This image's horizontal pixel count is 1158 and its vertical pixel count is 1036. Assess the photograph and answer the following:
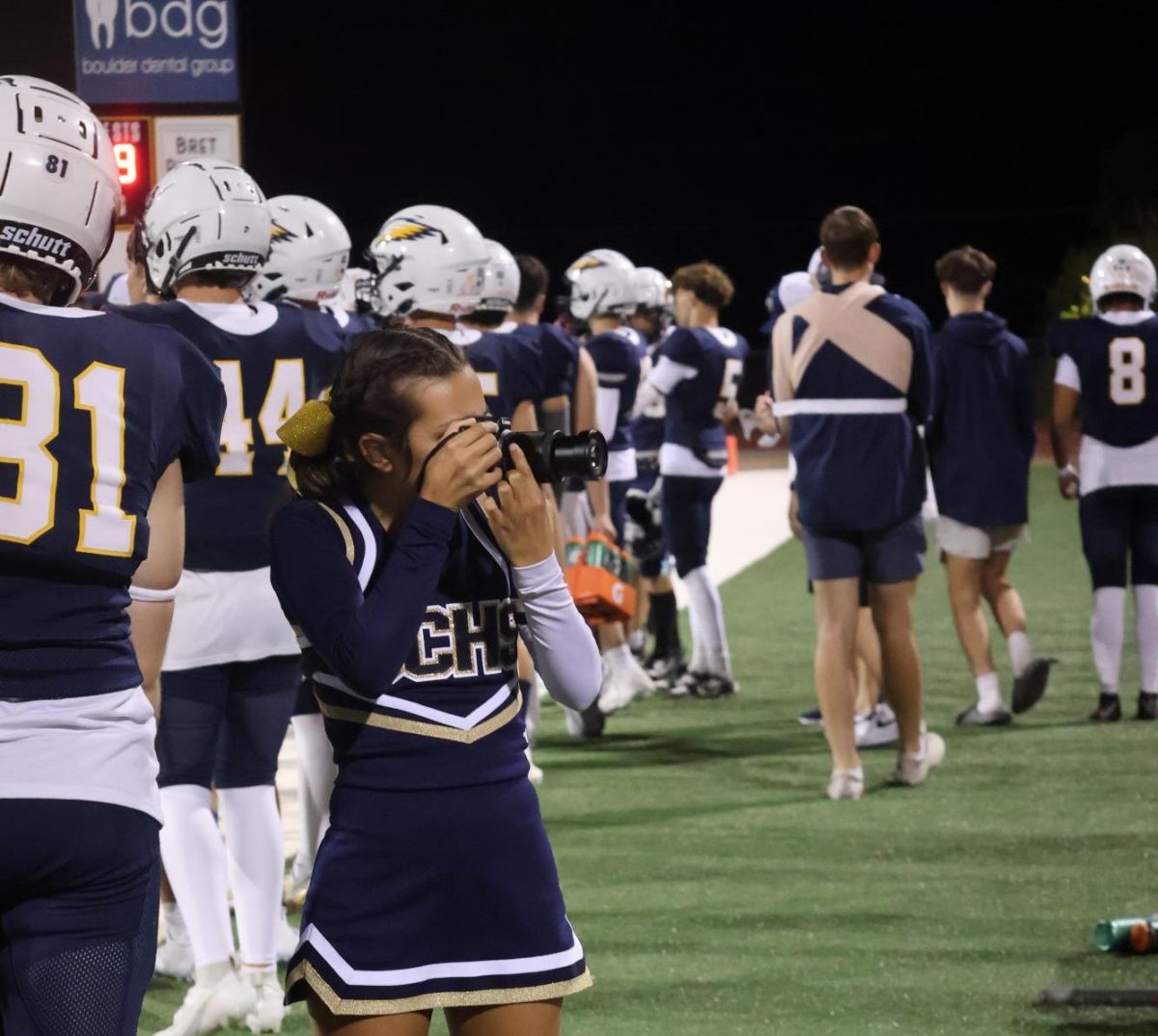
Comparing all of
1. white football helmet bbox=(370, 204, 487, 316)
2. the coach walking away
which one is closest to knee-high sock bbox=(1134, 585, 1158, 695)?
the coach walking away

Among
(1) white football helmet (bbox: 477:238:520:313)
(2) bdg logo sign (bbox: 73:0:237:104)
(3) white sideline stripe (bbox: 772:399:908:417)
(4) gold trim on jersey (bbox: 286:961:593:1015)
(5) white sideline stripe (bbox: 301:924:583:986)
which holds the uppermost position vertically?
(2) bdg logo sign (bbox: 73:0:237:104)

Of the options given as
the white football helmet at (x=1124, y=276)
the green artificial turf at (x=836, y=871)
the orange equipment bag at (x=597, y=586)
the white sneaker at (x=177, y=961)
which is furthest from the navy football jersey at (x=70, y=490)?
the white football helmet at (x=1124, y=276)

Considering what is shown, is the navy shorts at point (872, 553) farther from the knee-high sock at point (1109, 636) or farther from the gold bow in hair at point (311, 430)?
the gold bow in hair at point (311, 430)

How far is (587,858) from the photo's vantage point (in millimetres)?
7000

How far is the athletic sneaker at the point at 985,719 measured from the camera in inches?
374

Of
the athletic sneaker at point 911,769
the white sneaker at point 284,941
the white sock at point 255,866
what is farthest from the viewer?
the athletic sneaker at point 911,769

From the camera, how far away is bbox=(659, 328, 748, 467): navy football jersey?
Answer: 33.9 ft

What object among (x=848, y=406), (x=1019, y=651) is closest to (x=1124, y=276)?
(x=1019, y=651)

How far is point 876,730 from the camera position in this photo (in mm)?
9188

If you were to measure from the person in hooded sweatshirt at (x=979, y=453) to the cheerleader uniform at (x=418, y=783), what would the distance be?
6.59m

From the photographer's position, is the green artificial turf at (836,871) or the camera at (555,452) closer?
the camera at (555,452)

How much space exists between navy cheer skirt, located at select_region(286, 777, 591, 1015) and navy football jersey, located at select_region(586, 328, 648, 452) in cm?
741

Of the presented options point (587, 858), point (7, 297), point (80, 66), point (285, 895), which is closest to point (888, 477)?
point (587, 858)

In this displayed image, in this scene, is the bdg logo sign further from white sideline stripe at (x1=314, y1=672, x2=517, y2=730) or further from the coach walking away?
white sideline stripe at (x1=314, y1=672, x2=517, y2=730)
